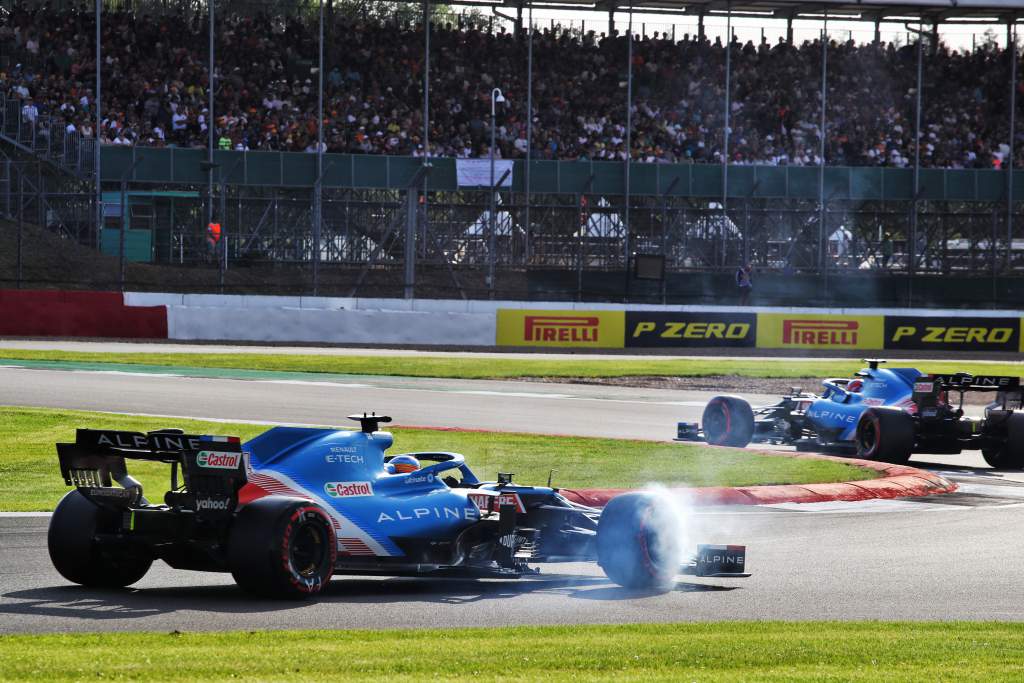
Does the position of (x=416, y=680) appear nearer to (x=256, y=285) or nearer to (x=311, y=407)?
(x=311, y=407)

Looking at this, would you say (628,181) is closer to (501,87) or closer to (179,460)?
(501,87)

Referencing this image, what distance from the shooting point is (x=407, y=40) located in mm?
46062

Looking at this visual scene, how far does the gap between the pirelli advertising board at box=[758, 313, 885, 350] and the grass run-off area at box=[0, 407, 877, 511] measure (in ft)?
66.7

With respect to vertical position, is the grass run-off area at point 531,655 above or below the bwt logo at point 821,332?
below

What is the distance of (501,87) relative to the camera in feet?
150

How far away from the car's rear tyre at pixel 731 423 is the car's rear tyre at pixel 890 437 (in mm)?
1540

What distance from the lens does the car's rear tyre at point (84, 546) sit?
27.2 feet

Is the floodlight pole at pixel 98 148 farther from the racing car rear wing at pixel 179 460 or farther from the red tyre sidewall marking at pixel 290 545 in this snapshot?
the red tyre sidewall marking at pixel 290 545

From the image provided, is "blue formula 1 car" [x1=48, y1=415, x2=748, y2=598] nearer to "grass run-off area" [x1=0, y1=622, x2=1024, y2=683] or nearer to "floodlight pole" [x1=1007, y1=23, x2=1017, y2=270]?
"grass run-off area" [x1=0, y1=622, x2=1024, y2=683]

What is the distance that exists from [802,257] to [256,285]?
1387 centimetres

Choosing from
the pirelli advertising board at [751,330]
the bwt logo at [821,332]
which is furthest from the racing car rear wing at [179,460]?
the bwt logo at [821,332]

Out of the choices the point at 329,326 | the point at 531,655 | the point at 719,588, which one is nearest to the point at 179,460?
the point at 531,655

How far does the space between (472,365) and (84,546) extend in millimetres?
21941

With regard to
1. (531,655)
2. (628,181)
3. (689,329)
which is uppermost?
(628,181)
